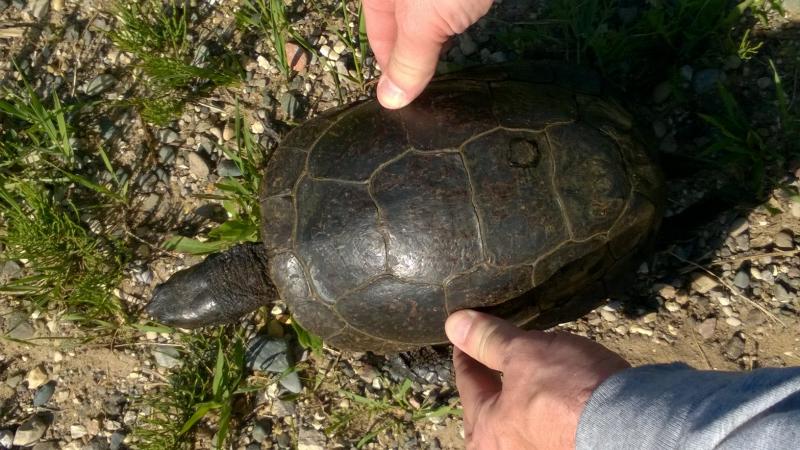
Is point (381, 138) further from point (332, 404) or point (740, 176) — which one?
point (740, 176)

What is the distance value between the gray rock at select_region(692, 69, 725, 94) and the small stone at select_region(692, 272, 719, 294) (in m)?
1.03

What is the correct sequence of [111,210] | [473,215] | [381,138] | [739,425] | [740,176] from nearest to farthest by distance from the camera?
[739,425] → [473,215] → [381,138] → [740,176] → [111,210]

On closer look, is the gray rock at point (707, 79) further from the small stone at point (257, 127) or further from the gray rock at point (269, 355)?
the gray rock at point (269, 355)

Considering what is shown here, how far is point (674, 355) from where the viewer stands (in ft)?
11.4

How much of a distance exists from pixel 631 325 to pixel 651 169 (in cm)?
100

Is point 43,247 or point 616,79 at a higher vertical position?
point 616,79

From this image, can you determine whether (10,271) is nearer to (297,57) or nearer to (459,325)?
(297,57)

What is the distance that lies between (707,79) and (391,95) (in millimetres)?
1889

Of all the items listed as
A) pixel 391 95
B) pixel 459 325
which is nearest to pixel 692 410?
pixel 459 325

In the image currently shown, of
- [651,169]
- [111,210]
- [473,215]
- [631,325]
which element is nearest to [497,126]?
[473,215]

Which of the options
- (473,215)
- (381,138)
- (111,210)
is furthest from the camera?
(111,210)

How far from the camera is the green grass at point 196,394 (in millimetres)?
3504

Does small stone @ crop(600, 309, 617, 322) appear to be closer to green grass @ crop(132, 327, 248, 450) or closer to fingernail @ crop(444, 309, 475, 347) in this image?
fingernail @ crop(444, 309, 475, 347)

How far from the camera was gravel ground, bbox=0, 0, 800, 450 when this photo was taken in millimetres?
3455
